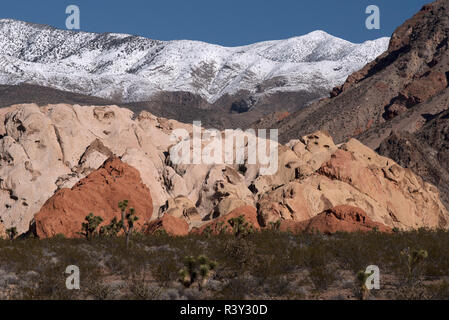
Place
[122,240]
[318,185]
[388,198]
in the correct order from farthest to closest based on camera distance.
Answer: [388,198] → [318,185] → [122,240]

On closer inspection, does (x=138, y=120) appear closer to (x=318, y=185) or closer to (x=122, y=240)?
(x=318, y=185)

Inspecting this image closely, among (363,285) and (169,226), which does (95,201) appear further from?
(363,285)

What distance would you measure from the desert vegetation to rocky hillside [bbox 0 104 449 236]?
38.4ft

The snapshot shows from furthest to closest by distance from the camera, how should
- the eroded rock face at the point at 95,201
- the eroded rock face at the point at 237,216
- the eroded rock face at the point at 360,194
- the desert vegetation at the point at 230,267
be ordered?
the eroded rock face at the point at 360,194
the eroded rock face at the point at 237,216
the eroded rock face at the point at 95,201
the desert vegetation at the point at 230,267

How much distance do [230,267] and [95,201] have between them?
56.2ft

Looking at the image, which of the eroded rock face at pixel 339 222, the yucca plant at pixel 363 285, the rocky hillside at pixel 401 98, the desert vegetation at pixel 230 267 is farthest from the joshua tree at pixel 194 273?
the rocky hillside at pixel 401 98

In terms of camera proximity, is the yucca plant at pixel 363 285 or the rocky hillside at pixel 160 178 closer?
the yucca plant at pixel 363 285

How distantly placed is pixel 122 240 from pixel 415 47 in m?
148

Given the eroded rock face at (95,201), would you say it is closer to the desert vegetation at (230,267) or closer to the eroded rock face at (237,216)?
the eroded rock face at (237,216)

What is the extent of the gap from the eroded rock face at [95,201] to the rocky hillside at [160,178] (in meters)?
0.07

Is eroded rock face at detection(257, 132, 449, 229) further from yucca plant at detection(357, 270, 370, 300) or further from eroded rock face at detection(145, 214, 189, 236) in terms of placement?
yucca plant at detection(357, 270, 370, 300)

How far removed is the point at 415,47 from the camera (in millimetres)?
159375

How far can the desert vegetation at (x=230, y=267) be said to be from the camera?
634 inches
